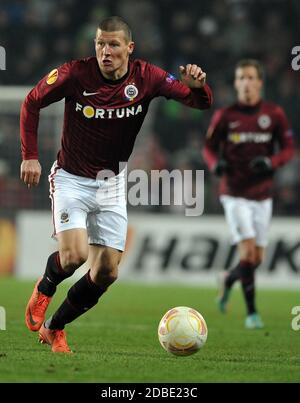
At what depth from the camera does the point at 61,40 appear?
746 inches

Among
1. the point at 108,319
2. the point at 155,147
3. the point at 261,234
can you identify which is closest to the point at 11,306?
the point at 108,319

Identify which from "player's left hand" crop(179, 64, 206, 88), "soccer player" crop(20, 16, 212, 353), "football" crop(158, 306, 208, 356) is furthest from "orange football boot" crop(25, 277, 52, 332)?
"player's left hand" crop(179, 64, 206, 88)

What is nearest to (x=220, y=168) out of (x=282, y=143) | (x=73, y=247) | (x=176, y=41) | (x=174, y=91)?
(x=282, y=143)

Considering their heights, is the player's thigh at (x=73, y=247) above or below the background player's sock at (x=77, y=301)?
above

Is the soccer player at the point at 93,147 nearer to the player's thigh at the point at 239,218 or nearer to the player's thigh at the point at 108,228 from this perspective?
the player's thigh at the point at 108,228

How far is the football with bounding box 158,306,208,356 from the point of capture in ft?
22.7

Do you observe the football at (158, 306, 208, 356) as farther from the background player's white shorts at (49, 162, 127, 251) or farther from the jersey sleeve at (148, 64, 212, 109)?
the jersey sleeve at (148, 64, 212, 109)

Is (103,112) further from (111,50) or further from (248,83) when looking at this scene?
(248,83)

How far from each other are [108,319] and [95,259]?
11.1ft

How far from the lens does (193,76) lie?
23.7 feet

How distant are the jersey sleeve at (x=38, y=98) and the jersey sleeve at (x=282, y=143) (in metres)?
4.10

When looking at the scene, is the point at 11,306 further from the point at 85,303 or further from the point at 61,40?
the point at 61,40

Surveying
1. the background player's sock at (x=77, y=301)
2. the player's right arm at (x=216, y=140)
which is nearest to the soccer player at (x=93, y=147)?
the background player's sock at (x=77, y=301)

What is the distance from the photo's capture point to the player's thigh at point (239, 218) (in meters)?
10.6
